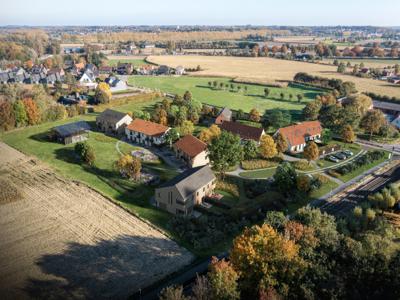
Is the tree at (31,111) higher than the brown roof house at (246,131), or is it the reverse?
the tree at (31,111)

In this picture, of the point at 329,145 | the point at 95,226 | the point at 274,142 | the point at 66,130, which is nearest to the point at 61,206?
the point at 95,226

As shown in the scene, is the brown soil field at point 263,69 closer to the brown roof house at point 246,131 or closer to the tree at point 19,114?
the brown roof house at point 246,131

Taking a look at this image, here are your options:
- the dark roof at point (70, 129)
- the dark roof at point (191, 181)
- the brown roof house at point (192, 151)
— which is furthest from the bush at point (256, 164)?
the dark roof at point (70, 129)

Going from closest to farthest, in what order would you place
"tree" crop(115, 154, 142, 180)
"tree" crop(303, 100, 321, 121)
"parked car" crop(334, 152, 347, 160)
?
"tree" crop(115, 154, 142, 180), "parked car" crop(334, 152, 347, 160), "tree" crop(303, 100, 321, 121)

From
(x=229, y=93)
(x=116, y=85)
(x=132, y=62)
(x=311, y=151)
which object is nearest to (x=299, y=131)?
(x=311, y=151)

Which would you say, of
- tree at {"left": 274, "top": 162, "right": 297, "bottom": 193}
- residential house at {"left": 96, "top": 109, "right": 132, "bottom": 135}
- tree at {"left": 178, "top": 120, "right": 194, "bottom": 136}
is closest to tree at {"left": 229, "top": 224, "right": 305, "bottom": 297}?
tree at {"left": 274, "top": 162, "right": 297, "bottom": 193}

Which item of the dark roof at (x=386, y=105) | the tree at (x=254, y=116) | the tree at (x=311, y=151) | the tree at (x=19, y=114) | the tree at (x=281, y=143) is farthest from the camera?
the dark roof at (x=386, y=105)

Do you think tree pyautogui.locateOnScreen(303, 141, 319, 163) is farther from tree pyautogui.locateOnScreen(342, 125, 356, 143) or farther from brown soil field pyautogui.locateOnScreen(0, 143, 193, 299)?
brown soil field pyautogui.locateOnScreen(0, 143, 193, 299)
